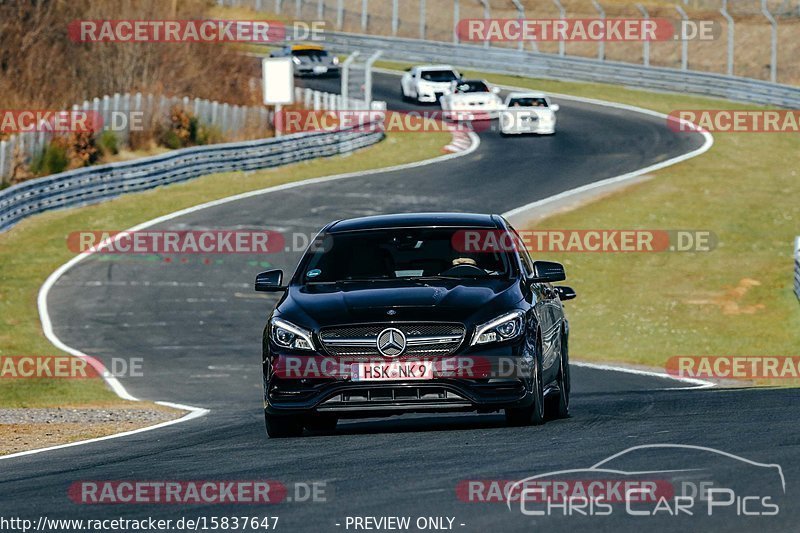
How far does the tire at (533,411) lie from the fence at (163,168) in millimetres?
Answer: 20265

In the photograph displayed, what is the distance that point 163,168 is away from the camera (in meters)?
35.4

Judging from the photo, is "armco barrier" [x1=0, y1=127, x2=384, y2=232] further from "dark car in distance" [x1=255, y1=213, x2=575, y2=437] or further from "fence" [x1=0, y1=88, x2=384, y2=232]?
"dark car in distance" [x1=255, y1=213, x2=575, y2=437]

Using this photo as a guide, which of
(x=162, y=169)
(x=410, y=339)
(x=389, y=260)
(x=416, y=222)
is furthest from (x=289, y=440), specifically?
(x=162, y=169)

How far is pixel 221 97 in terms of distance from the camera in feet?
162

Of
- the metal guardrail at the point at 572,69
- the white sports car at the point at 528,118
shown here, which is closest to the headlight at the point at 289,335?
the white sports car at the point at 528,118

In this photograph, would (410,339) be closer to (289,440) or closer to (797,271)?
(289,440)

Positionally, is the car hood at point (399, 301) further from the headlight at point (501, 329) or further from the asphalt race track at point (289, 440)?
the asphalt race track at point (289, 440)

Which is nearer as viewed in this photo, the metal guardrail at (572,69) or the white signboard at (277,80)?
the white signboard at (277,80)

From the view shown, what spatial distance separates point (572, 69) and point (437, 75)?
7.34 m

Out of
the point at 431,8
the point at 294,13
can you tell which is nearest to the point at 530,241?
the point at 294,13

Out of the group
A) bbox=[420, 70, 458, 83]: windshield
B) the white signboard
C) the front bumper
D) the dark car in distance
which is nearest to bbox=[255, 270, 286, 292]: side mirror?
the dark car in distance

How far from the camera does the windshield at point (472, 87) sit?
1901 inches

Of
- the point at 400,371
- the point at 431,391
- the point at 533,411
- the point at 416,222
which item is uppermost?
the point at 416,222

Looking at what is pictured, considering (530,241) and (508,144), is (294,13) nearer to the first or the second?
(508,144)
